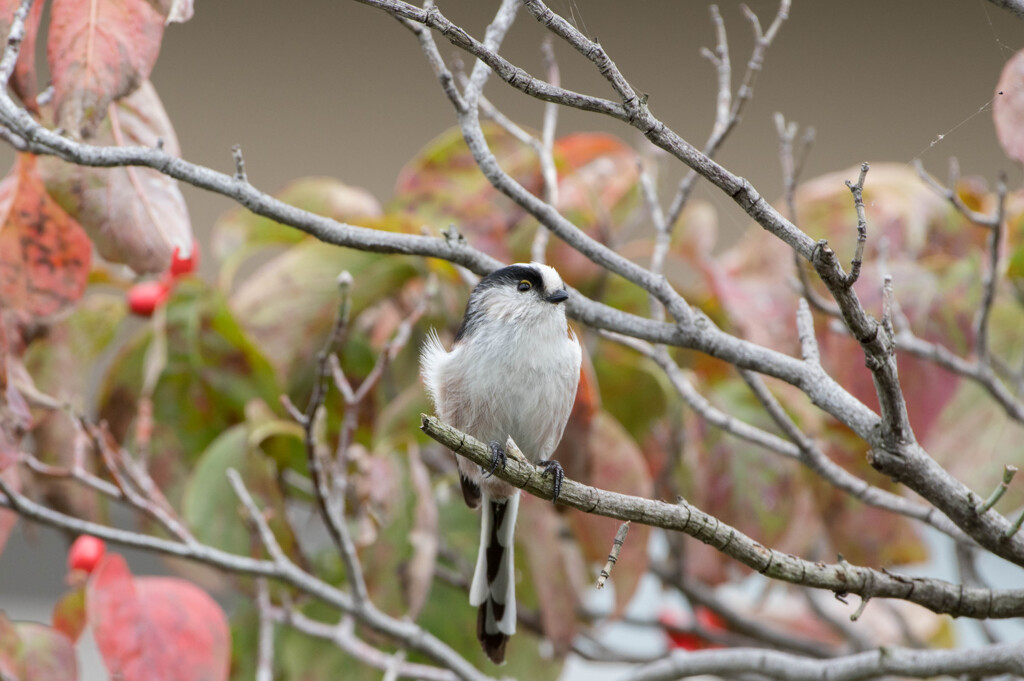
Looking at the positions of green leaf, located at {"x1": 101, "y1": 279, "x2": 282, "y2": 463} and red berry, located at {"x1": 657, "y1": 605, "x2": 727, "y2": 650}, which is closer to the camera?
green leaf, located at {"x1": 101, "y1": 279, "x2": 282, "y2": 463}

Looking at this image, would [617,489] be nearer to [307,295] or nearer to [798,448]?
[798,448]

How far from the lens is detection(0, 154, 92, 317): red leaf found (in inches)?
65.9

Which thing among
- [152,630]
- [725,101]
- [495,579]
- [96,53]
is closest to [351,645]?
[495,579]

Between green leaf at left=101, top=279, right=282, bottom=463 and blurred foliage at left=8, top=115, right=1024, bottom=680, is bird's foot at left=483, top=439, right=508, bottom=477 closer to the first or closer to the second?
blurred foliage at left=8, top=115, right=1024, bottom=680

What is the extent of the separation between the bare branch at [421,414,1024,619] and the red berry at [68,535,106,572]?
1.28 metres

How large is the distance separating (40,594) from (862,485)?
5060 mm

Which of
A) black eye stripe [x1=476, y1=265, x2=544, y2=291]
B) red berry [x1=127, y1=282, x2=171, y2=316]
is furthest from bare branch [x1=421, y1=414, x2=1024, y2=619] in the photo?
red berry [x1=127, y1=282, x2=171, y2=316]

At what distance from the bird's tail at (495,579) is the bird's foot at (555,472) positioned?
0.26 meters

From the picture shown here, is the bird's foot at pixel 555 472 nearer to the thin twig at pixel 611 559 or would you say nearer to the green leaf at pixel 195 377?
the thin twig at pixel 611 559

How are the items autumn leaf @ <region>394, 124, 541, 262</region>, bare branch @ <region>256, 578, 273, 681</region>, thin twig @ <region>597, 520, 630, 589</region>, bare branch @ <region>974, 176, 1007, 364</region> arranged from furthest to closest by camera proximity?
autumn leaf @ <region>394, 124, 541, 262</region> < bare branch @ <region>256, 578, 273, 681</region> < bare branch @ <region>974, 176, 1007, 364</region> < thin twig @ <region>597, 520, 630, 589</region>

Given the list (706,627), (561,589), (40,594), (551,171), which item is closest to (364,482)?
(561,589)

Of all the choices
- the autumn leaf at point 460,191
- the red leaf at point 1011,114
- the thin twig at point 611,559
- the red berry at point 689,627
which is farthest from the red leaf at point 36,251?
the red berry at point 689,627

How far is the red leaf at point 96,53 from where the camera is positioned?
4.70ft

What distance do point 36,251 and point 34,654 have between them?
2.51 ft
